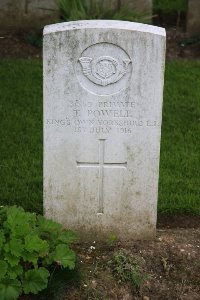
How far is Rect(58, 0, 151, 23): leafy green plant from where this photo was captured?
9.09 metres

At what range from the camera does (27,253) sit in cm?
446

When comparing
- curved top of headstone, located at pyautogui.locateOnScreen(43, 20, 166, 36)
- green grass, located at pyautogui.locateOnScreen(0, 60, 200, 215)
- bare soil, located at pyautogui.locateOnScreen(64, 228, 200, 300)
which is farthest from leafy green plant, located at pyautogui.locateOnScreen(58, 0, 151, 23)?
bare soil, located at pyautogui.locateOnScreen(64, 228, 200, 300)

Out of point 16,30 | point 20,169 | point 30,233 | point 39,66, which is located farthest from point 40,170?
point 16,30

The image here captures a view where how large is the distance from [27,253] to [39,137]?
265cm

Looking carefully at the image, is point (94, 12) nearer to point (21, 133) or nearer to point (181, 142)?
point (21, 133)

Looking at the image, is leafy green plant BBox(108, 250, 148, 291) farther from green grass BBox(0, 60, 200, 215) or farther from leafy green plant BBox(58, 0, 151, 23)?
leafy green plant BBox(58, 0, 151, 23)

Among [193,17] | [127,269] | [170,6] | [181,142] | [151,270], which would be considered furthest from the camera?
[170,6]

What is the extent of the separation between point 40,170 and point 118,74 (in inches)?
71.4

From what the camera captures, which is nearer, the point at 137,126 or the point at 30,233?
the point at 30,233

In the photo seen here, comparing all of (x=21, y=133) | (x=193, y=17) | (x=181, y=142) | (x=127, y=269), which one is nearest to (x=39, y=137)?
(x=21, y=133)

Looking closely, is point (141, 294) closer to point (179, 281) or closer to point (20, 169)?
point (179, 281)

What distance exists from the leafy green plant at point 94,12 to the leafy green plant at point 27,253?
4.74 m

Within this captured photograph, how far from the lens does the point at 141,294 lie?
4789 millimetres

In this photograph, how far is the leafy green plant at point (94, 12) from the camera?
909cm
